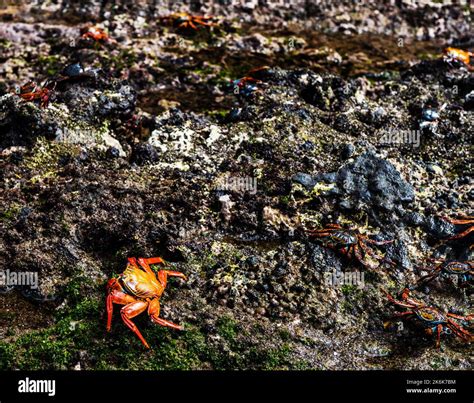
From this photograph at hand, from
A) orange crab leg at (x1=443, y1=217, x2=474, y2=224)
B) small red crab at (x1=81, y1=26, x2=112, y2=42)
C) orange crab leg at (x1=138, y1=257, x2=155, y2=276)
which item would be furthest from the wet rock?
small red crab at (x1=81, y1=26, x2=112, y2=42)

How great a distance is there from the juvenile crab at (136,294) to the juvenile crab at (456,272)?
2.71m

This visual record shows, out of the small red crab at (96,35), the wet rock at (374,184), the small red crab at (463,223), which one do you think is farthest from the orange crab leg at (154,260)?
the small red crab at (96,35)

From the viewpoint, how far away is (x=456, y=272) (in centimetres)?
605

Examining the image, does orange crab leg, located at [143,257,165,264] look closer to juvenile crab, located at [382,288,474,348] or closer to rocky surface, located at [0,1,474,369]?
rocky surface, located at [0,1,474,369]

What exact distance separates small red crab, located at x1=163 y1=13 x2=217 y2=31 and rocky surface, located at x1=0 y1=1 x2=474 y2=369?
479mm

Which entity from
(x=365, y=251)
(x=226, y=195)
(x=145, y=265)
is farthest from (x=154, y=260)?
(x=365, y=251)

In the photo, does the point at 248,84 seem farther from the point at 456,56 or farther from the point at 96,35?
the point at 456,56

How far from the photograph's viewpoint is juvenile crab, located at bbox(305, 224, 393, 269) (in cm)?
602

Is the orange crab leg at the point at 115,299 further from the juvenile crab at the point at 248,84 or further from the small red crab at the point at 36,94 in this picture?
the juvenile crab at the point at 248,84

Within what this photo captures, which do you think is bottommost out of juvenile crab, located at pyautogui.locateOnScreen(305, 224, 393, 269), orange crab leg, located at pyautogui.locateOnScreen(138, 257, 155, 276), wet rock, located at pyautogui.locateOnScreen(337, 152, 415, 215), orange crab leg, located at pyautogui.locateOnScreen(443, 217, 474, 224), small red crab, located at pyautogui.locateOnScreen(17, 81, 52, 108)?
orange crab leg, located at pyautogui.locateOnScreen(138, 257, 155, 276)

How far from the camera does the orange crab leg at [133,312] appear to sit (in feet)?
17.1

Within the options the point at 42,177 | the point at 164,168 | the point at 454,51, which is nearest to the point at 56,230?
the point at 42,177
